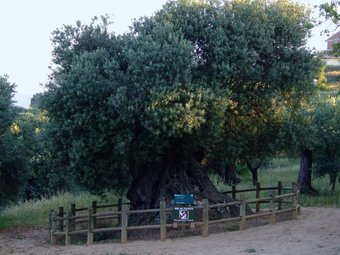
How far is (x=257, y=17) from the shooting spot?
60.4 ft

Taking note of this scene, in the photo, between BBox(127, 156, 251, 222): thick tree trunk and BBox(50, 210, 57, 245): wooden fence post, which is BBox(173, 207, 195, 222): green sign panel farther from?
BBox(50, 210, 57, 245): wooden fence post

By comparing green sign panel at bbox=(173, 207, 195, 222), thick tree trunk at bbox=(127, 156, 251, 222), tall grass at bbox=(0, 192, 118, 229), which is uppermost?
thick tree trunk at bbox=(127, 156, 251, 222)

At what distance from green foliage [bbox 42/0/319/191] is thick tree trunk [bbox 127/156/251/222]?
29 cm

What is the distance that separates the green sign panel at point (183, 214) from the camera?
17.1 m

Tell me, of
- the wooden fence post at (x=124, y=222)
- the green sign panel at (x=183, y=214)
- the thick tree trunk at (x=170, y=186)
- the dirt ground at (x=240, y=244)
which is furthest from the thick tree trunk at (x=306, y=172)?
the wooden fence post at (x=124, y=222)

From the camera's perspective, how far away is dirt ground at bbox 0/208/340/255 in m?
14.5

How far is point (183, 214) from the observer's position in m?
17.1

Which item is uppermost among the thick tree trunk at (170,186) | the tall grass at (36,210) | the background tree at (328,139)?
the background tree at (328,139)

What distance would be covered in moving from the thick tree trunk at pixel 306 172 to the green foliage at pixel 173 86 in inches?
442

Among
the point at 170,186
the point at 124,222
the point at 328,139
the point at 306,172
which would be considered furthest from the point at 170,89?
the point at 306,172

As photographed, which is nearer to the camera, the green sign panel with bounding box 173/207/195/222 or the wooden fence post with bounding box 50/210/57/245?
the green sign panel with bounding box 173/207/195/222

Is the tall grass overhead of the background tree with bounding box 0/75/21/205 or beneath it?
beneath

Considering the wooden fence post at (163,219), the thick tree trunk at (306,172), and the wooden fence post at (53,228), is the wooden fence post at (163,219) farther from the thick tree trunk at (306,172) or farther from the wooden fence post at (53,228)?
the thick tree trunk at (306,172)

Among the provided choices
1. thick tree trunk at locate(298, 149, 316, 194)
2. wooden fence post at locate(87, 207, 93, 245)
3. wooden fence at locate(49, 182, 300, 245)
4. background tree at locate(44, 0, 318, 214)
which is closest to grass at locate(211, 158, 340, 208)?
thick tree trunk at locate(298, 149, 316, 194)
